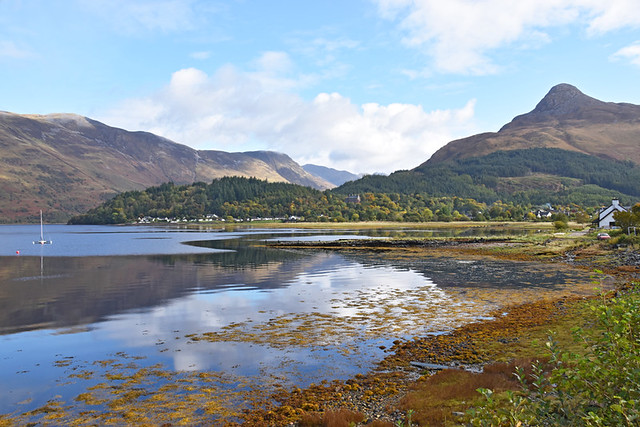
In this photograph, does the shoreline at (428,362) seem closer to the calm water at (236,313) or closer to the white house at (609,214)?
the calm water at (236,313)

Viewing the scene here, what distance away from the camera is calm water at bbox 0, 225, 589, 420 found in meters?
18.4

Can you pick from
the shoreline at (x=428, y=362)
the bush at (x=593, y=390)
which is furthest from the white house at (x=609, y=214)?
the bush at (x=593, y=390)

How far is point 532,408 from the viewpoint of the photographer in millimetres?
8047

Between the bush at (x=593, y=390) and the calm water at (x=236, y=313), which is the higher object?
the bush at (x=593, y=390)

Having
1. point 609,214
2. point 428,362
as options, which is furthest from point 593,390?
point 609,214

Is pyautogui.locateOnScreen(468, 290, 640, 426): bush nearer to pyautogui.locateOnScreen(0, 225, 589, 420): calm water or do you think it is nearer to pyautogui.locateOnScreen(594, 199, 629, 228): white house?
pyautogui.locateOnScreen(0, 225, 589, 420): calm water

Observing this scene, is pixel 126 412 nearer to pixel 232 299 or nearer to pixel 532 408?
pixel 532 408

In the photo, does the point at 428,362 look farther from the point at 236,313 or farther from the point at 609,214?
the point at 609,214

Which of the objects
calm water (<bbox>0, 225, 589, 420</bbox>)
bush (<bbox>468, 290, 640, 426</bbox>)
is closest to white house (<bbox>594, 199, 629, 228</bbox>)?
calm water (<bbox>0, 225, 589, 420</bbox>)

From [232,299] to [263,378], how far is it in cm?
1874

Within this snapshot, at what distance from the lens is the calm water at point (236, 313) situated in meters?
18.4

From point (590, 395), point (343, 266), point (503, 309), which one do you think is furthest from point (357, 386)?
point (343, 266)

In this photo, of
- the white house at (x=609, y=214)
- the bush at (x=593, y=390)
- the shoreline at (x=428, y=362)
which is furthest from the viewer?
the white house at (x=609, y=214)

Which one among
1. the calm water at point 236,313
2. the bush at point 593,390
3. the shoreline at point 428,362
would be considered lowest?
the calm water at point 236,313
